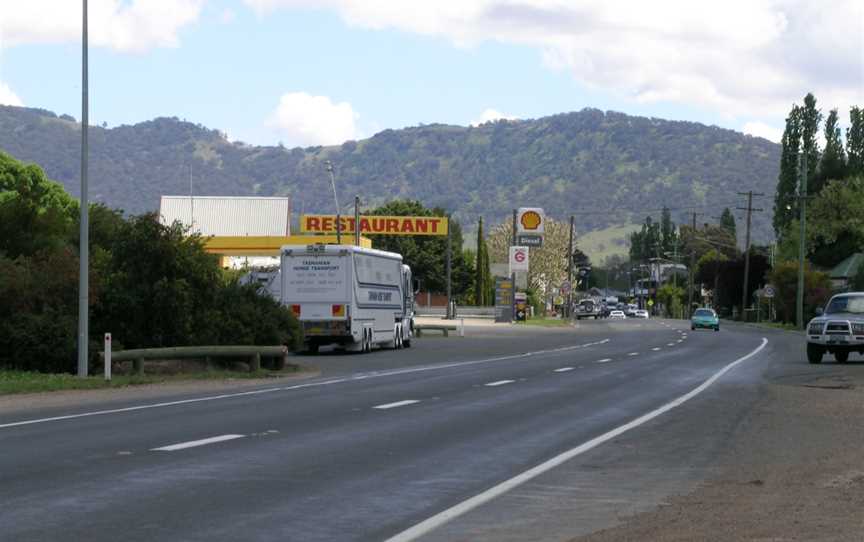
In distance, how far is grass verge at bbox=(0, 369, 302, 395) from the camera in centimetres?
2648

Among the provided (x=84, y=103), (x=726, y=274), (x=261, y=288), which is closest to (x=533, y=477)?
(x=84, y=103)

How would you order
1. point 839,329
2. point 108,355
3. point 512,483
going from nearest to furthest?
1. point 512,483
2. point 108,355
3. point 839,329

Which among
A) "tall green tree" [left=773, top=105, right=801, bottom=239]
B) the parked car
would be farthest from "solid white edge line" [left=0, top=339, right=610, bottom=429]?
"tall green tree" [left=773, top=105, right=801, bottom=239]

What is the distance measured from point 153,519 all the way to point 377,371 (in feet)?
80.1

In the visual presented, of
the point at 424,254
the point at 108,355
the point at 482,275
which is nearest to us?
the point at 108,355

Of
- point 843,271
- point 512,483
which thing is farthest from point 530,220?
point 512,483

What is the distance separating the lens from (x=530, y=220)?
360ft

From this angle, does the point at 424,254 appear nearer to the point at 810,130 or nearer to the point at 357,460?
the point at 810,130

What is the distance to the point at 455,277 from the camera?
152250 mm

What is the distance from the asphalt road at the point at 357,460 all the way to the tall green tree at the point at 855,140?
307 feet

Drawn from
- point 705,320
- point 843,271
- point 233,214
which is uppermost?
point 233,214

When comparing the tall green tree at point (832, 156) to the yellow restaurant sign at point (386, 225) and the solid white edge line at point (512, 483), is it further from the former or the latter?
the solid white edge line at point (512, 483)

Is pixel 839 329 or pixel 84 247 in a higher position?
pixel 84 247

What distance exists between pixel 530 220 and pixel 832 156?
2481 centimetres
